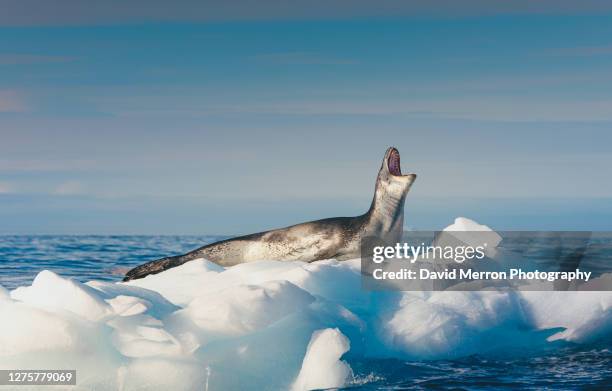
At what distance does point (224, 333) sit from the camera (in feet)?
18.0

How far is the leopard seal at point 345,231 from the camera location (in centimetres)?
1062

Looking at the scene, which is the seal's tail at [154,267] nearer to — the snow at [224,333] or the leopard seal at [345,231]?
the leopard seal at [345,231]

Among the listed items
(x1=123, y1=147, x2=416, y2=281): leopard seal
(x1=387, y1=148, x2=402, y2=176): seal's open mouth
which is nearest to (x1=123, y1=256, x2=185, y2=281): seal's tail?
(x1=123, y1=147, x2=416, y2=281): leopard seal

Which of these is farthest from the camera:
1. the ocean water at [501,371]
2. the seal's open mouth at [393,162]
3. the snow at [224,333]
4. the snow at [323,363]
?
the seal's open mouth at [393,162]

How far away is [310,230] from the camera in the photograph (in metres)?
11.1

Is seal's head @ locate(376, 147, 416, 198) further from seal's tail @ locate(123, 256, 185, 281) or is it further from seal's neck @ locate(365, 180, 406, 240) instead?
seal's tail @ locate(123, 256, 185, 281)

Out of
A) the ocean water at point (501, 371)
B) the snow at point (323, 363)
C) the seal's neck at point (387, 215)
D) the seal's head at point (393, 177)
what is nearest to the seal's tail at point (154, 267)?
the seal's neck at point (387, 215)

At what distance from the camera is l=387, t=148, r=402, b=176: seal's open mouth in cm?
1075

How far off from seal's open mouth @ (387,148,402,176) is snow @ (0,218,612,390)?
Answer: 13.4ft

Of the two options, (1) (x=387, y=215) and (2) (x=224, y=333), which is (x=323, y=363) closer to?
(2) (x=224, y=333)

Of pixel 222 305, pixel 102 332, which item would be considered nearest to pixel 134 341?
pixel 102 332

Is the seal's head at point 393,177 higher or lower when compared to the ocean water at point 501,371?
higher

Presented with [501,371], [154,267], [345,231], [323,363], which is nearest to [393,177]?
[345,231]

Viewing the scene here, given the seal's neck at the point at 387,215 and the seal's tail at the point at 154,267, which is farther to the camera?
the seal's tail at the point at 154,267
